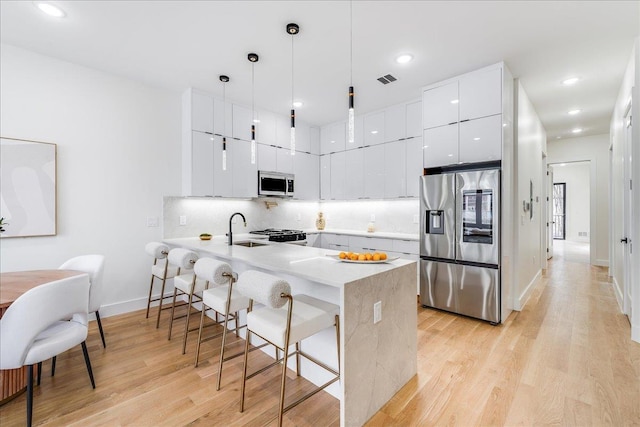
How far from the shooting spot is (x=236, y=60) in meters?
3.08

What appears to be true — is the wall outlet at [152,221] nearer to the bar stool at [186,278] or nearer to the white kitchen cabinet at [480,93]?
the bar stool at [186,278]

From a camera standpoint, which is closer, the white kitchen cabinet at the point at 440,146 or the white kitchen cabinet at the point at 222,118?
the white kitchen cabinet at the point at 440,146

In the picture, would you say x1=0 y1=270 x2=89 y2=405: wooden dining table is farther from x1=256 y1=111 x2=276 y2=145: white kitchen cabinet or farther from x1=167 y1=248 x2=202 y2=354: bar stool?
x1=256 y1=111 x2=276 y2=145: white kitchen cabinet

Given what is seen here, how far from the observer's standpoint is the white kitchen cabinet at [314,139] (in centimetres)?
549

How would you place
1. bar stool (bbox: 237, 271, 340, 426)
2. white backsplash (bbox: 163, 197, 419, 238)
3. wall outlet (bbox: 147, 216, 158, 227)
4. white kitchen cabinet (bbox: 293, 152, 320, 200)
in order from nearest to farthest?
bar stool (bbox: 237, 271, 340, 426)
wall outlet (bbox: 147, 216, 158, 227)
white backsplash (bbox: 163, 197, 419, 238)
white kitchen cabinet (bbox: 293, 152, 320, 200)

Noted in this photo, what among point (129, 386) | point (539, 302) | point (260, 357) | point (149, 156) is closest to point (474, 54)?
point (539, 302)

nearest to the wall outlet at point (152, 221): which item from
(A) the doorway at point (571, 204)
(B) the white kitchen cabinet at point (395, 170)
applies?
(B) the white kitchen cabinet at point (395, 170)

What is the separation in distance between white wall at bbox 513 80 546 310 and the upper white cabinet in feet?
12.9

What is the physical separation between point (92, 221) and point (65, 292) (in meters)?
1.83

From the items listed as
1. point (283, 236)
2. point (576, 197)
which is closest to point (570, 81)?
point (283, 236)

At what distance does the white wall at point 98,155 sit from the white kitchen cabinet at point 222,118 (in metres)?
0.50

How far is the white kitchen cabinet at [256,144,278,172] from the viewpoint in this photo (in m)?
4.59

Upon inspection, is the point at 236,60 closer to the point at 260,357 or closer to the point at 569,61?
the point at 260,357

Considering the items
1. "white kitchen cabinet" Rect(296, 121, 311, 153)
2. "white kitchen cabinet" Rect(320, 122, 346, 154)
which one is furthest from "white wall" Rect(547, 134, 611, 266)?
"white kitchen cabinet" Rect(296, 121, 311, 153)
